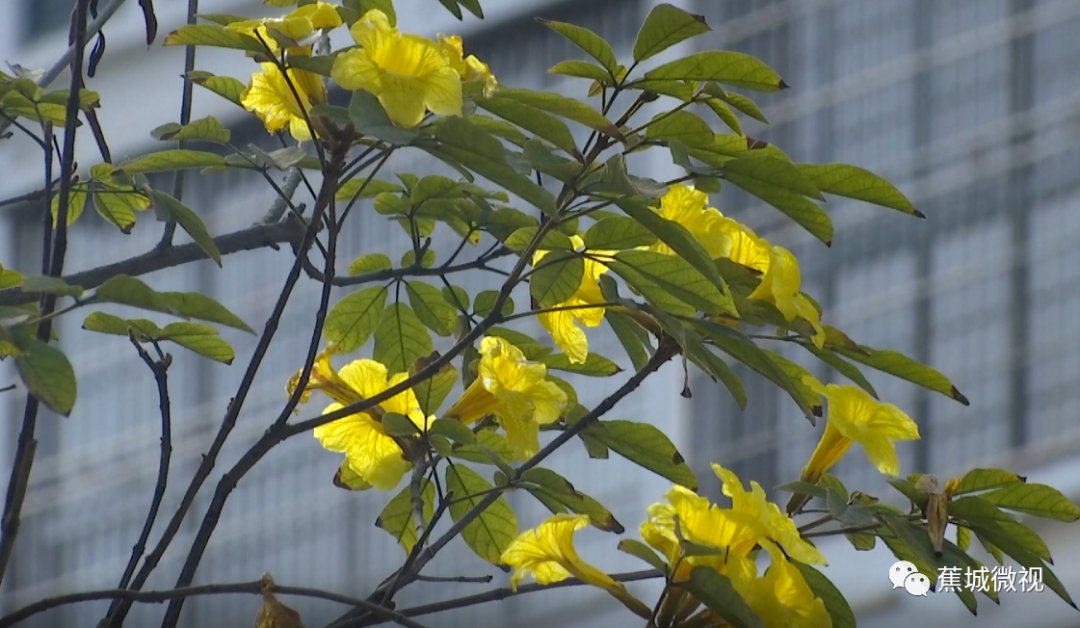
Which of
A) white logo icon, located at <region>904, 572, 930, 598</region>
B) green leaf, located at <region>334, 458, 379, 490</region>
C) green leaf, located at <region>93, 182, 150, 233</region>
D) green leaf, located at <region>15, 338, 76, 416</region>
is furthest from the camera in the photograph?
white logo icon, located at <region>904, 572, 930, 598</region>

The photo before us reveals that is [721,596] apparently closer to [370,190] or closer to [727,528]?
[727,528]

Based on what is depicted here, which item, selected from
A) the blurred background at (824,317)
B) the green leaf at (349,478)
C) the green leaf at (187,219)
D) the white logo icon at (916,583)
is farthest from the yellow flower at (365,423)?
the blurred background at (824,317)

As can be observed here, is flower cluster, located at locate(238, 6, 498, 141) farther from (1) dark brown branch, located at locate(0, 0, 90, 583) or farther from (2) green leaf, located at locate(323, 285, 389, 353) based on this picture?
(2) green leaf, located at locate(323, 285, 389, 353)

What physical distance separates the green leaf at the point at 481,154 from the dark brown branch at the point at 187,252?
0.66ft

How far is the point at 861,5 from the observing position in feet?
10.8

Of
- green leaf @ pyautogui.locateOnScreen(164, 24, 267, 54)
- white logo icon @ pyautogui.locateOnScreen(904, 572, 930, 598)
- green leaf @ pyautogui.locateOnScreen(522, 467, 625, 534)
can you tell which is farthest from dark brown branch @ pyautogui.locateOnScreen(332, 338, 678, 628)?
white logo icon @ pyautogui.locateOnScreen(904, 572, 930, 598)

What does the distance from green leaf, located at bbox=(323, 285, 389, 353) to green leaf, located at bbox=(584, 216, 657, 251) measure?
18 cm

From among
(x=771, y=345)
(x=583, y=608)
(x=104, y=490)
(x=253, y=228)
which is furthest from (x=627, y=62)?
(x=253, y=228)

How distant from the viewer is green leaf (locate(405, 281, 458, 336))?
2.75ft

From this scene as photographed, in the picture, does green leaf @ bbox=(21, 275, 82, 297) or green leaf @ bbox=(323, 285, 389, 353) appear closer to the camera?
green leaf @ bbox=(21, 275, 82, 297)

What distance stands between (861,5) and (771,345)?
28.5 inches

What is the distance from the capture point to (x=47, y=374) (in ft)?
1.80

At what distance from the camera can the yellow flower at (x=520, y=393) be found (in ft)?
2.29

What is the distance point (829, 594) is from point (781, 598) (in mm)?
31
